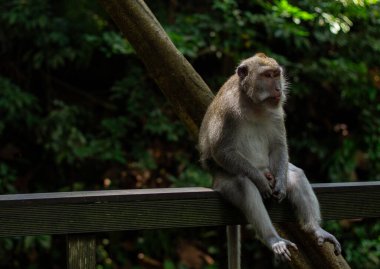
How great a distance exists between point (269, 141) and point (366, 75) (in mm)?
2972

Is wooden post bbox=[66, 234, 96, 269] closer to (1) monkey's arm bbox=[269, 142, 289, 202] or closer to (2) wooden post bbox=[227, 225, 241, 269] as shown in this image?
(2) wooden post bbox=[227, 225, 241, 269]

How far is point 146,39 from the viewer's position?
11.3ft

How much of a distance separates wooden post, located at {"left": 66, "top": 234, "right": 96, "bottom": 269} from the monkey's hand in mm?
1047

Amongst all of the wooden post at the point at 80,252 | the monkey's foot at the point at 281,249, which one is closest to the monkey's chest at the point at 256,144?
the monkey's foot at the point at 281,249

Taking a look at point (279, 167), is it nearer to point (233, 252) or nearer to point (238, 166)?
point (238, 166)

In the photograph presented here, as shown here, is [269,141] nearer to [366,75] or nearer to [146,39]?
[146,39]

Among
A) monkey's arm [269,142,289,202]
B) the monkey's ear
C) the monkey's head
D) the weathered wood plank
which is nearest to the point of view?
the weathered wood plank

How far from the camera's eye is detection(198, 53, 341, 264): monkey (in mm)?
3002

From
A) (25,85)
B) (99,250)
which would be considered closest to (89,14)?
(25,85)

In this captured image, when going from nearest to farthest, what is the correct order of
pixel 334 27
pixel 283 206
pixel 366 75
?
pixel 283 206 < pixel 334 27 < pixel 366 75

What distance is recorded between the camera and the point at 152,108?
19.9 feet

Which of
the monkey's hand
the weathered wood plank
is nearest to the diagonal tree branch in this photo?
the monkey's hand

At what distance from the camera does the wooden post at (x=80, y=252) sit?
2.31m

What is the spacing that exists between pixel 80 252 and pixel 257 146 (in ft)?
4.85
